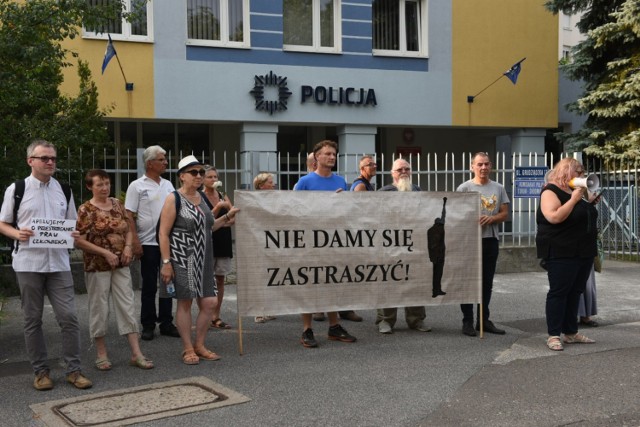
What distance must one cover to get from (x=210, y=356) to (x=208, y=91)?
10.8 meters

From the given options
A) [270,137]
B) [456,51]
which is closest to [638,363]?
[270,137]

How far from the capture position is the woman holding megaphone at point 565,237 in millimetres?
Answer: 6602

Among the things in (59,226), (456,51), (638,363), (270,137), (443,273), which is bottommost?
(638,363)

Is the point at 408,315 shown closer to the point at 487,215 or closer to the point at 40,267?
the point at 487,215

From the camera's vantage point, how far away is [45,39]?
25.0 ft

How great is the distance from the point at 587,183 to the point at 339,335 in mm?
2664

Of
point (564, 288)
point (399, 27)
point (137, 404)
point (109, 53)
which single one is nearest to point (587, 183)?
point (564, 288)

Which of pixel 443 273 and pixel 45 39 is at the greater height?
pixel 45 39

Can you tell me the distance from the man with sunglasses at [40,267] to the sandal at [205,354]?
1.12 meters

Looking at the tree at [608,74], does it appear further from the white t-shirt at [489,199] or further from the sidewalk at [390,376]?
the white t-shirt at [489,199]

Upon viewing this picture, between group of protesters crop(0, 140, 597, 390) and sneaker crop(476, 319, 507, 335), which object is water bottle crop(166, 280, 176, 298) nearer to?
group of protesters crop(0, 140, 597, 390)

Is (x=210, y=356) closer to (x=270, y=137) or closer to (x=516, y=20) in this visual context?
(x=270, y=137)

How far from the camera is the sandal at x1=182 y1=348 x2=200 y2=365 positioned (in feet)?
20.6

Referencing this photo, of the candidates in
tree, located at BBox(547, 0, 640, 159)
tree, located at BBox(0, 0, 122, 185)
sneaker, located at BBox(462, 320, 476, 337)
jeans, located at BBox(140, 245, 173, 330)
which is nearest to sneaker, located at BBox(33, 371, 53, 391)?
jeans, located at BBox(140, 245, 173, 330)
